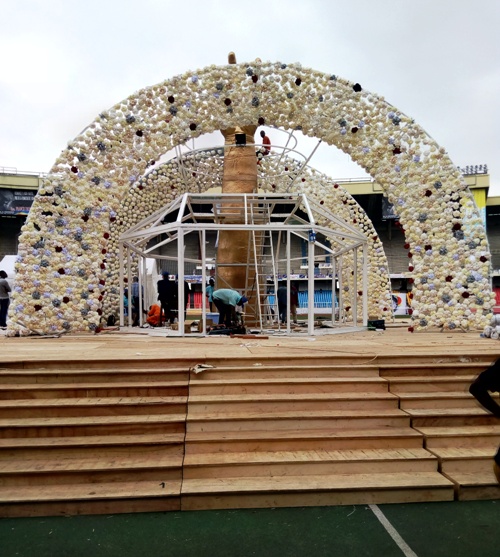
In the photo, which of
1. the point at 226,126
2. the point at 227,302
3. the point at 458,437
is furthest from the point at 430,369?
the point at 226,126

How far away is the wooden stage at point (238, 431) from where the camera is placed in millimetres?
3625

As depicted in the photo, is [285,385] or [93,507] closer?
[93,507]

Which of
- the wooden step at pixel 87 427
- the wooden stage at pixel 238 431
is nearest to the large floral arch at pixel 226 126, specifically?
the wooden stage at pixel 238 431

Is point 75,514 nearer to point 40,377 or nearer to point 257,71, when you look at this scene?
point 40,377

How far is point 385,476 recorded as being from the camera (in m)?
3.82

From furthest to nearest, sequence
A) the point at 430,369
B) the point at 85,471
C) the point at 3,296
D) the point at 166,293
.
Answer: the point at 3,296 < the point at 166,293 < the point at 430,369 < the point at 85,471

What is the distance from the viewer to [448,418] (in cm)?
446

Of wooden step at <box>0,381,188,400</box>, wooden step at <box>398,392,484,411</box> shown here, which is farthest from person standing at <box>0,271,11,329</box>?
wooden step at <box>398,392,484,411</box>

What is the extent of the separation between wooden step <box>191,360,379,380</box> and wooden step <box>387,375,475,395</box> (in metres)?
0.23

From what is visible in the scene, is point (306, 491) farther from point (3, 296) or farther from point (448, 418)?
point (3, 296)

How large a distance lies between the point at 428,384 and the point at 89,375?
10.6ft

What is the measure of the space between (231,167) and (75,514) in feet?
30.6

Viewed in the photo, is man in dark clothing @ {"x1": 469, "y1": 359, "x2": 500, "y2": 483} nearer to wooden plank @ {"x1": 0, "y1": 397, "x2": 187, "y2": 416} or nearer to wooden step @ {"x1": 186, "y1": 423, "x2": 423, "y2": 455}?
wooden step @ {"x1": 186, "y1": 423, "x2": 423, "y2": 455}

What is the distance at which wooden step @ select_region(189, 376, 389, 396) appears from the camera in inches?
183
